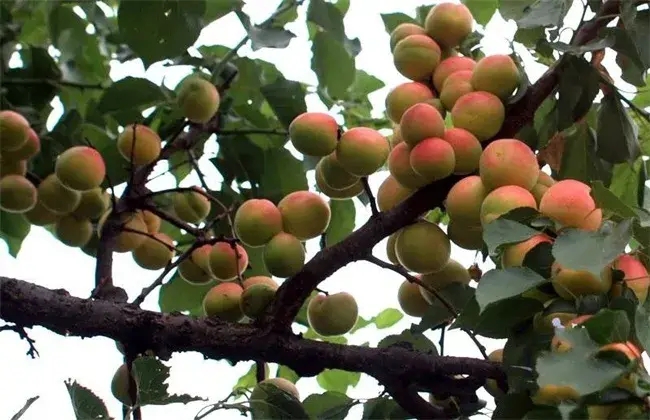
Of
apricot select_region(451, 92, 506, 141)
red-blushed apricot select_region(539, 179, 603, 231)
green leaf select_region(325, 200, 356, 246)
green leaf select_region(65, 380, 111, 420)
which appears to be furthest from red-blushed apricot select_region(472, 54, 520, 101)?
green leaf select_region(65, 380, 111, 420)

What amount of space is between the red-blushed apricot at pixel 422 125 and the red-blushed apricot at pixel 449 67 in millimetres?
156

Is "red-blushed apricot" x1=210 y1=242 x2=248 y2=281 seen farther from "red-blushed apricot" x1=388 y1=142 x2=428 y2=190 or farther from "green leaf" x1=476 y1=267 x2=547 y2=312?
"green leaf" x1=476 y1=267 x2=547 y2=312

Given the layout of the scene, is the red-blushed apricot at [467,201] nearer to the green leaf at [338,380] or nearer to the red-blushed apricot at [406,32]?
the red-blushed apricot at [406,32]

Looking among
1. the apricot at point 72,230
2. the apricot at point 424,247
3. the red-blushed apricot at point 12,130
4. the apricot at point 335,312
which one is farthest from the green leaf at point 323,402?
the red-blushed apricot at point 12,130

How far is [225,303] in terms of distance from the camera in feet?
3.84

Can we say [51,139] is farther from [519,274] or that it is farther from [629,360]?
[629,360]

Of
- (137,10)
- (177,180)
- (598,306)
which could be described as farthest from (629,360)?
(177,180)

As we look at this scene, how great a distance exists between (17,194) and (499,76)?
872 millimetres

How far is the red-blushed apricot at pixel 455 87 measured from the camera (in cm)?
108

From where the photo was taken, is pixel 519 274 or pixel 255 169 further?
pixel 255 169

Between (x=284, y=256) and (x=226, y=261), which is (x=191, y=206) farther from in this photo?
(x=284, y=256)

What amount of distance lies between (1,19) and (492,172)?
111 cm

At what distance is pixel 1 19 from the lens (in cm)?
164

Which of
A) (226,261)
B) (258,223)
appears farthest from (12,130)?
(258,223)
